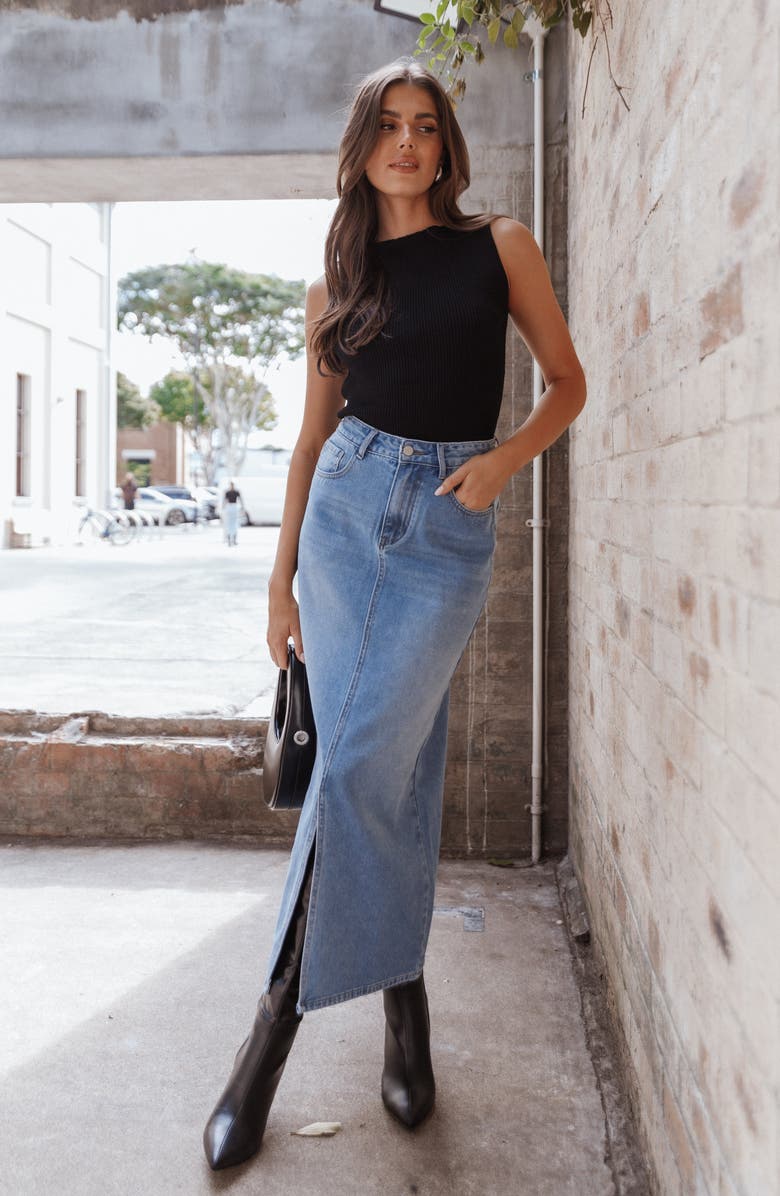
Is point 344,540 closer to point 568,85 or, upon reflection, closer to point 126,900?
point 126,900

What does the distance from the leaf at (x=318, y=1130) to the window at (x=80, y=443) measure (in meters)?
23.8

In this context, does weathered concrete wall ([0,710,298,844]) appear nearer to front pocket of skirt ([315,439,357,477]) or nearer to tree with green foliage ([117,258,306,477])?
front pocket of skirt ([315,439,357,477])

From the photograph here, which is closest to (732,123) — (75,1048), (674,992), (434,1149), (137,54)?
(674,992)

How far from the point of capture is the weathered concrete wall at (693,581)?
4.04 feet

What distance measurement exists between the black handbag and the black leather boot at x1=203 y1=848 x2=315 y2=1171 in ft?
0.59

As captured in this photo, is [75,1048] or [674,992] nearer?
[674,992]

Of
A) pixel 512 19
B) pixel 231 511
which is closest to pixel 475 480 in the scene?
pixel 512 19

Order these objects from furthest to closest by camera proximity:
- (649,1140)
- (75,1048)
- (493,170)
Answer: (493,170) < (75,1048) < (649,1140)

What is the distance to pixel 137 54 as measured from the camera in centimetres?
386

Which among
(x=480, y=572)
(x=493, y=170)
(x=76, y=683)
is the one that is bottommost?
(x=76, y=683)

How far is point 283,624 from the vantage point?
229 cm

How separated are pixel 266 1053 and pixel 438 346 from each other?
4.46ft

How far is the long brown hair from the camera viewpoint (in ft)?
6.86

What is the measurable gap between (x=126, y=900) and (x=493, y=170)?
Result: 2.66 meters
